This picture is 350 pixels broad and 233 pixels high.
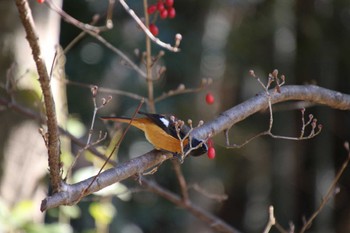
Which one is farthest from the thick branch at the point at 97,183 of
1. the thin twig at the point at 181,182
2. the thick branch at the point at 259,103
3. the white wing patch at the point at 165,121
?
the thin twig at the point at 181,182

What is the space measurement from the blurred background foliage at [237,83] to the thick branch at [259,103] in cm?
358

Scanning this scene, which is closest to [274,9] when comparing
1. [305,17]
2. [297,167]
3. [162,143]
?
[305,17]

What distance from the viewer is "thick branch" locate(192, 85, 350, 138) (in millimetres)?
1984

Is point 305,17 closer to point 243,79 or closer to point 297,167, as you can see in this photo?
point 243,79

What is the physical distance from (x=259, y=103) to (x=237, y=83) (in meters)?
5.05

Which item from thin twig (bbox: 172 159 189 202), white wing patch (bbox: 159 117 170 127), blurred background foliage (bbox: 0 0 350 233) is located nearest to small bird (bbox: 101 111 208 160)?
white wing patch (bbox: 159 117 170 127)

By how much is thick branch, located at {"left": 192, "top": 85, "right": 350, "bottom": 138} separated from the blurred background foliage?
11.7ft

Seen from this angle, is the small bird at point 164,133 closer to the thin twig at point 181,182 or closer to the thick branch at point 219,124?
the thick branch at point 219,124

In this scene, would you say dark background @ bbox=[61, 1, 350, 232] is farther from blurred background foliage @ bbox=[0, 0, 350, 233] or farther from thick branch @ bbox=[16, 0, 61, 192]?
thick branch @ bbox=[16, 0, 61, 192]

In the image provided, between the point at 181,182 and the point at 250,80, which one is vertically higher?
the point at 250,80

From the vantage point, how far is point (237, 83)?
7.05 m

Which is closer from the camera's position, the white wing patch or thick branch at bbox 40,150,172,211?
thick branch at bbox 40,150,172,211

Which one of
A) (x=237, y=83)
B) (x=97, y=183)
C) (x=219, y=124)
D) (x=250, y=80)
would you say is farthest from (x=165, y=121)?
(x=237, y=83)

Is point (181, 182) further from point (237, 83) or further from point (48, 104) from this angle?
point (237, 83)
